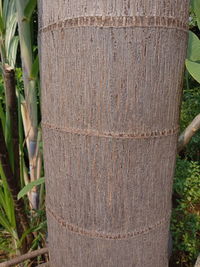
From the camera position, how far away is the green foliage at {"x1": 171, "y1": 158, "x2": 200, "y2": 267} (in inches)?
44.4

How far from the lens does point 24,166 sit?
1.12 meters

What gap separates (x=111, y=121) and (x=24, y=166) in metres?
0.71

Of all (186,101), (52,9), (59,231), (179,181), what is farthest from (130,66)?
(186,101)

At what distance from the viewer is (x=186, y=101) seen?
1.65 metres

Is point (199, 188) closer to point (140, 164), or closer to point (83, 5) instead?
point (140, 164)

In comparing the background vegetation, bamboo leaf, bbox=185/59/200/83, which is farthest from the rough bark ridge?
the background vegetation

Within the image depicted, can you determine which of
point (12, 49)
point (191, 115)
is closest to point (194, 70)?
point (12, 49)

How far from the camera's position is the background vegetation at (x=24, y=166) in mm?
876

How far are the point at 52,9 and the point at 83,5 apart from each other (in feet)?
0.26

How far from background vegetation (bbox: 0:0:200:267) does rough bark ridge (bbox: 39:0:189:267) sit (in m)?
0.22

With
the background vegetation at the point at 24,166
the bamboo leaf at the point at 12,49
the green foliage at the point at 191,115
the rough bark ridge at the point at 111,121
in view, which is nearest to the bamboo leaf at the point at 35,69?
the background vegetation at the point at 24,166

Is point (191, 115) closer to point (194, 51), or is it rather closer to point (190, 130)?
point (190, 130)

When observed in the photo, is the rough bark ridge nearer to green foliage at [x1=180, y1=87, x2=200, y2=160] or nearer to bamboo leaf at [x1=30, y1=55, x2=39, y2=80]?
bamboo leaf at [x1=30, y1=55, x2=39, y2=80]

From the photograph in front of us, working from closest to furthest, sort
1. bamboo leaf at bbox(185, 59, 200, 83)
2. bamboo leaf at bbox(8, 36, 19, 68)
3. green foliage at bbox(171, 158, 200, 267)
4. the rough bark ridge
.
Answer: the rough bark ridge < bamboo leaf at bbox(185, 59, 200, 83) < bamboo leaf at bbox(8, 36, 19, 68) < green foliage at bbox(171, 158, 200, 267)
